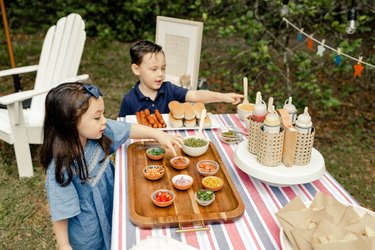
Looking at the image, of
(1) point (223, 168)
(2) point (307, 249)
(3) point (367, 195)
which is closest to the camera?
(2) point (307, 249)

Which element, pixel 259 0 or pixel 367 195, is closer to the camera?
pixel 367 195

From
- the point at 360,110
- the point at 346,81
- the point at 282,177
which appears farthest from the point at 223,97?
the point at 346,81

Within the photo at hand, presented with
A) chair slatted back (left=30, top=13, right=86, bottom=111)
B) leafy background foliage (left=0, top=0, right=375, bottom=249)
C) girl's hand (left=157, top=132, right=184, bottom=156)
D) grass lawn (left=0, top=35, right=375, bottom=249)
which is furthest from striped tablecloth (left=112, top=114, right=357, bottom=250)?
chair slatted back (left=30, top=13, right=86, bottom=111)

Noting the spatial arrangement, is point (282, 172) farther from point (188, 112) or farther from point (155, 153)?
point (188, 112)

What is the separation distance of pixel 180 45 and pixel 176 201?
2.46 meters

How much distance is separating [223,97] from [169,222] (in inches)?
50.8

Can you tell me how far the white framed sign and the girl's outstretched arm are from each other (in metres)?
1.74

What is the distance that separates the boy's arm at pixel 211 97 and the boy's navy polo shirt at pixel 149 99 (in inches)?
Result: 2.7

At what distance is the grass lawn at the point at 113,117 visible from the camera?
3.02 m

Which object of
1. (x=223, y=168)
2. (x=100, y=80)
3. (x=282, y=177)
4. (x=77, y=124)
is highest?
(x=77, y=124)

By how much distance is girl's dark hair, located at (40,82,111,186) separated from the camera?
158 cm

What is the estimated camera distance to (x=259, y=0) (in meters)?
4.46

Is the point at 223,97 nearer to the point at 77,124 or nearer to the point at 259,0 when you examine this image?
the point at 77,124

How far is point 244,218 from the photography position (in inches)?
58.9
